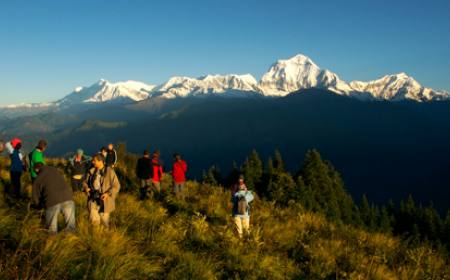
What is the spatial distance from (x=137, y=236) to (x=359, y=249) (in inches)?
230

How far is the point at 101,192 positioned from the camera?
802 cm

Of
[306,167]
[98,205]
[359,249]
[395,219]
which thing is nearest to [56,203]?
[98,205]

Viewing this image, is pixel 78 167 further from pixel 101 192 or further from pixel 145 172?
pixel 101 192

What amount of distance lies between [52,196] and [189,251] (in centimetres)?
284

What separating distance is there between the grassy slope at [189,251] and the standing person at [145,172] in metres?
1.89

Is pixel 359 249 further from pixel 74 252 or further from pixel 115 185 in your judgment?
pixel 74 252

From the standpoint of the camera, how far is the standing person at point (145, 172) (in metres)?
13.6

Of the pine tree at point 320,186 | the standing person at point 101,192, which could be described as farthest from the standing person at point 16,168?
the pine tree at point 320,186

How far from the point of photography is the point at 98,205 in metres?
8.05

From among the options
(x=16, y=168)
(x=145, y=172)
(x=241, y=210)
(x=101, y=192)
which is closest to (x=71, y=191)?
(x=101, y=192)

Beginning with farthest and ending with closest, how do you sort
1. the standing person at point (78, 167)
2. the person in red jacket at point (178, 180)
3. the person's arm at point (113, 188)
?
the person in red jacket at point (178, 180) → the standing person at point (78, 167) → the person's arm at point (113, 188)

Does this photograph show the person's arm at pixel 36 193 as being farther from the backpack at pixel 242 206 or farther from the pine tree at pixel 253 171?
the pine tree at pixel 253 171

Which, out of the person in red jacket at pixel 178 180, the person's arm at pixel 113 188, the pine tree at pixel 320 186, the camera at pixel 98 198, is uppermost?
the person's arm at pixel 113 188

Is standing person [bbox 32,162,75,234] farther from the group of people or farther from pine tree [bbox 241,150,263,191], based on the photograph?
pine tree [bbox 241,150,263,191]
